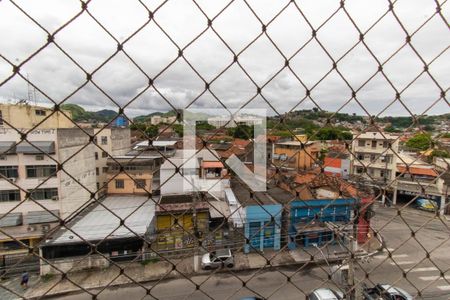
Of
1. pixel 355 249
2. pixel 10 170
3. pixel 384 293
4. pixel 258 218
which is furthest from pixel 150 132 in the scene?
pixel 10 170

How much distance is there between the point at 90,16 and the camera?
630 millimetres

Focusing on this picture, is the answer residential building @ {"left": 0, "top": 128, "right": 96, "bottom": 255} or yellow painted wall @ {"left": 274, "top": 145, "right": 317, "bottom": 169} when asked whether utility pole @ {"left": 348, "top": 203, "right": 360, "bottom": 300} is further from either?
residential building @ {"left": 0, "top": 128, "right": 96, "bottom": 255}

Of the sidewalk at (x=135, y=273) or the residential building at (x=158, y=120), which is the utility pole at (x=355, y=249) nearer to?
the residential building at (x=158, y=120)

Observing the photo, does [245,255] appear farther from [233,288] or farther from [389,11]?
[389,11]

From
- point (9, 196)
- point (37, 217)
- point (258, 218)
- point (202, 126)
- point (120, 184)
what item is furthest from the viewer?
point (120, 184)

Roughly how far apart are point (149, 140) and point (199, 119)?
1.31 ft

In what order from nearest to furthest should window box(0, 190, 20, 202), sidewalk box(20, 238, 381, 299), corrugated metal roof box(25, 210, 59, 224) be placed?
sidewalk box(20, 238, 381, 299) < window box(0, 190, 20, 202) < corrugated metal roof box(25, 210, 59, 224)

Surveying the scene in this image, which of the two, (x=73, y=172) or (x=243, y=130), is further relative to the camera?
(x=73, y=172)

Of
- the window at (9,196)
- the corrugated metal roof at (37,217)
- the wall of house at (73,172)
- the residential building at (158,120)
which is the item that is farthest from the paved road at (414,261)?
the window at (9,196)

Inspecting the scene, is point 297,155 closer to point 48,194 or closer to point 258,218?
point 258,218

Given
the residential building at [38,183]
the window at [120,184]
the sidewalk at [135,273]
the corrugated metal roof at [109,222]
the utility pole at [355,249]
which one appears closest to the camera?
the utility pole at [355,249]

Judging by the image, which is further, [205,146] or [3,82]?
[205,146]

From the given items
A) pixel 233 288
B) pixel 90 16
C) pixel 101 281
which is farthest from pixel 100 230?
pixel 90 16

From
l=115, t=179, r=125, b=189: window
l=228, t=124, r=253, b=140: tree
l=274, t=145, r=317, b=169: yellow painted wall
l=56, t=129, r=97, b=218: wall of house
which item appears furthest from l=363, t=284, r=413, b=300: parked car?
l=115, t=179, r=125, b=189: window
